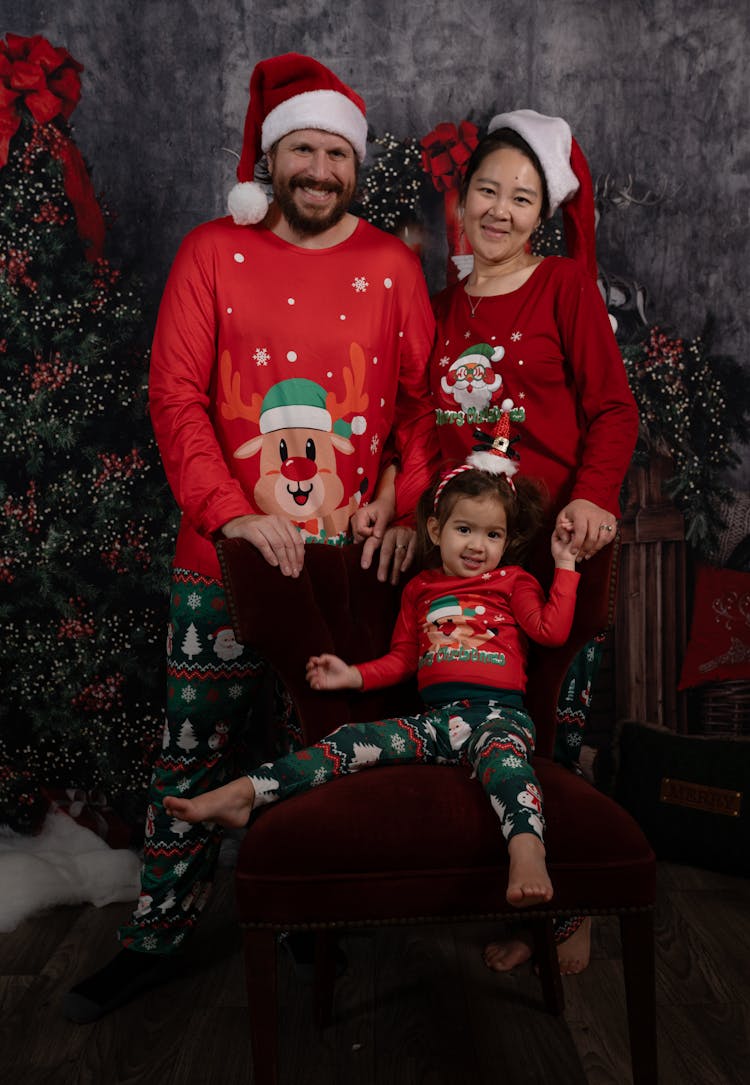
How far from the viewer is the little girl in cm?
147

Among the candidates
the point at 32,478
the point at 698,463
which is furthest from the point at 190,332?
the point at 698,463

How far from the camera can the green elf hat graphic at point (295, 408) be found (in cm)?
188

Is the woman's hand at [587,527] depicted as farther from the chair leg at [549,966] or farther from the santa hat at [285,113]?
the santa hat at [285,113]

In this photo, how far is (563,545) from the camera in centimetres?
170

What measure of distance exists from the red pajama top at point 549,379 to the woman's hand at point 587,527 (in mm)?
134

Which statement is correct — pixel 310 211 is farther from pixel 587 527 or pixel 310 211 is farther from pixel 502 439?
pixel 587 527

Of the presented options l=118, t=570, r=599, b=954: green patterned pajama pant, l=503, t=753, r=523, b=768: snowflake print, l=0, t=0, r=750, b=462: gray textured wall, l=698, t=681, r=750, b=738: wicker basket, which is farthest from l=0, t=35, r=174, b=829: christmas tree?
l=698, t=681, r=750, b=738: wicker basket

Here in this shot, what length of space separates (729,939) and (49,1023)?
4.44 ft

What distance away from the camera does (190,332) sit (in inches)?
73.1

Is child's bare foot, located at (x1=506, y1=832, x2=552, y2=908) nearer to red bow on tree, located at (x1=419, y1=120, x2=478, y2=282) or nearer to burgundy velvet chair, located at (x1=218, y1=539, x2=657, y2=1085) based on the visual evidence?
burgundy velvet chair, located at (x1=218, y1=539, x2=657, y2=1085)

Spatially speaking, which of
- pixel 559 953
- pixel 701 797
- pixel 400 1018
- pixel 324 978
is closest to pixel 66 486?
pixel 324 978

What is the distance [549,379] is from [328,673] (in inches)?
27.9

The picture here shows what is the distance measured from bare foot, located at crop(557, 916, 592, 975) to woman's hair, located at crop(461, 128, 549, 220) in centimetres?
144

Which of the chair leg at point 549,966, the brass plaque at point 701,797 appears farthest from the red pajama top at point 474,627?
the brass plaque at point 701,797
